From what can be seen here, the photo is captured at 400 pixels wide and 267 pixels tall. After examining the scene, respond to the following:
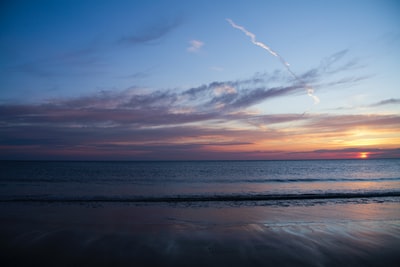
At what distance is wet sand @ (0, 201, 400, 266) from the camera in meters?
6.32

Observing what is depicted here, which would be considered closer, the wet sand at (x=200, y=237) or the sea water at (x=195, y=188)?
the wet sand at (x=200, y=237)

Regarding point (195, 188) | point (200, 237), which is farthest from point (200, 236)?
point (195, 188)

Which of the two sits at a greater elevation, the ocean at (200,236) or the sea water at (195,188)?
the ocean at (200,236)

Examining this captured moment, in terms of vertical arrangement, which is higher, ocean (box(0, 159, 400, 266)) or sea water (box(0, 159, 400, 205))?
ocean (box(0, 159, 400, 266))

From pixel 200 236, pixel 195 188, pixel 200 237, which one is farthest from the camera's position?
pixel 195 188

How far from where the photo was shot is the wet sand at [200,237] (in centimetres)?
632

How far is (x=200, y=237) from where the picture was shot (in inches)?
322

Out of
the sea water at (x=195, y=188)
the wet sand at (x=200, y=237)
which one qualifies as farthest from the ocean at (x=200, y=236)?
the sea water at (x=195, y=188)

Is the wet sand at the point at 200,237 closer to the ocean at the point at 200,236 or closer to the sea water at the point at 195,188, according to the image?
the ocean at the point at 200,236

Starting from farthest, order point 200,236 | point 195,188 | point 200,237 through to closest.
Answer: point 195,188, point 200,236, point 200,237

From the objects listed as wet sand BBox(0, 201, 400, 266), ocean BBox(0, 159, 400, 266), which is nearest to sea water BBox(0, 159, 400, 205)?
ocean BBox(0, 159, 400, 266)

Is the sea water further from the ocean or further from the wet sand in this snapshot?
the wet sand

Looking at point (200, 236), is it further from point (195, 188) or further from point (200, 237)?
point (195, 188)

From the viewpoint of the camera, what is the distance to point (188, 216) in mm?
12039
